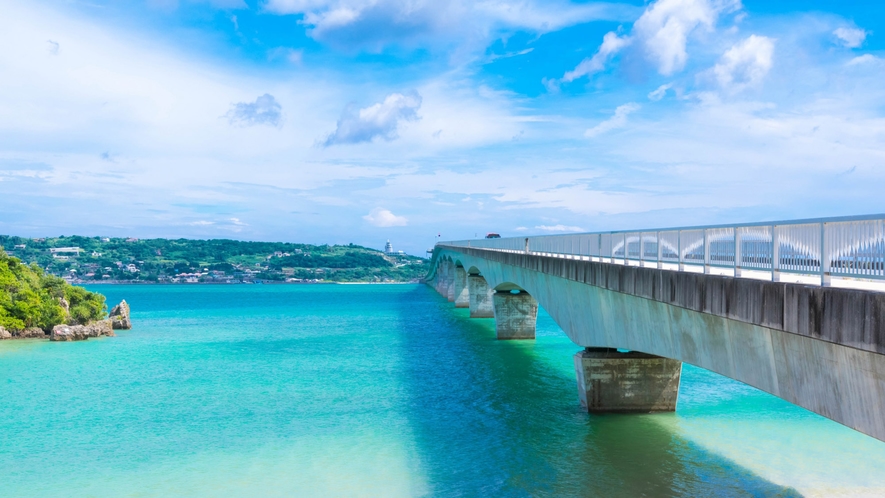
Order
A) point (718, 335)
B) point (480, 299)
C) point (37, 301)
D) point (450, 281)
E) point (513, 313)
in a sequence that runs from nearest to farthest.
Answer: point (718, 335) → point (513, 313) → point (37, 301) → point (480, 299) → point (450, 281)

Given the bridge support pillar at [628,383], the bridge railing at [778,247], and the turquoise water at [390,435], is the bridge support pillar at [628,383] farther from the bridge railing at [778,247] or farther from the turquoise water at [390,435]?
the bridge railing at [778,247]

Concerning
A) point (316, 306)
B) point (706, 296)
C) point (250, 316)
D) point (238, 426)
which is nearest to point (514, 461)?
point (706, 296)

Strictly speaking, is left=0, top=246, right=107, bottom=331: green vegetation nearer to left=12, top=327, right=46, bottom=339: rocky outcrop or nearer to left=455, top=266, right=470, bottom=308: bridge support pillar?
left=12, top=327, right=46, bottom=339: rocky outcrop

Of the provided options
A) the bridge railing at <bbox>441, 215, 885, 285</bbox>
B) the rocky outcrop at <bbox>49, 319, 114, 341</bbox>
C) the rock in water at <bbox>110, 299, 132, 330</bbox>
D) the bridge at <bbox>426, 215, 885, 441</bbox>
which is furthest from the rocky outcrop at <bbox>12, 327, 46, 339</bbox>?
the bridge railing at <bbox>441, 215, 885, 285</bbox>

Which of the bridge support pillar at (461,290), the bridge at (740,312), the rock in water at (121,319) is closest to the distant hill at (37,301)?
the rock in water at (121,319)

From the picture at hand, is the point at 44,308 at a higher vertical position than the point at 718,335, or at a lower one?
lower

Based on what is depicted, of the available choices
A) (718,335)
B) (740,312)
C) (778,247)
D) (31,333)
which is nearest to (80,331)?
(31,333)

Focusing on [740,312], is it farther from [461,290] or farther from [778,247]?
[461,290]
